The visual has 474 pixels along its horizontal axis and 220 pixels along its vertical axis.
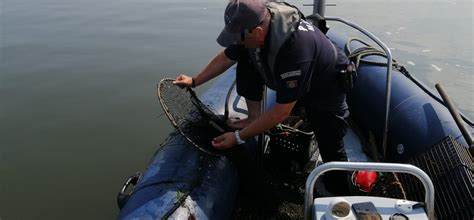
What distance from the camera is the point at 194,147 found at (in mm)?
2672

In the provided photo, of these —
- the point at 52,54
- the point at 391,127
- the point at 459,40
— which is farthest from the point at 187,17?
the point at 391,127

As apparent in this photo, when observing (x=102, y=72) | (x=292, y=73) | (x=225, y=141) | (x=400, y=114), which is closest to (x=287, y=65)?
(x=292, y=73)

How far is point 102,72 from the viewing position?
270 inches

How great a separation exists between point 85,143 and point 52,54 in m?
3.05

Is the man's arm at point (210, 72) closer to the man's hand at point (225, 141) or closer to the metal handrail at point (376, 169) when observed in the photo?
the man's hand at point (225, 141)

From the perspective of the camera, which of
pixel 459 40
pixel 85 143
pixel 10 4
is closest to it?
pixel 85 143

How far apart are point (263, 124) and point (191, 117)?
0.54 metres

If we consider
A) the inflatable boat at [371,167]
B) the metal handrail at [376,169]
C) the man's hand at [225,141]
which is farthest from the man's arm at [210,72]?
the metal handrail at [376,169]

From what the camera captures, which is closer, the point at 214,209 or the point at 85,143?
the point at 214,209

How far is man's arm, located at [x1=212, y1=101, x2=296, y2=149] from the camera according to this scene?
236cm

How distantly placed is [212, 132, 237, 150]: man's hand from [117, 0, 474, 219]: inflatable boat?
111 millimetres

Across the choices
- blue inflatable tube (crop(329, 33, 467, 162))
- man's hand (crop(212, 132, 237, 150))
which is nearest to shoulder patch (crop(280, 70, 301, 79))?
man's hand (crop(212, 132, 237, 150))

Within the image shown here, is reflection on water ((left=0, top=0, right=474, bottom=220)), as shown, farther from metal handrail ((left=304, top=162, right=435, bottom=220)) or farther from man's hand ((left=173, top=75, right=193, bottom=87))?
metal handrail ((left=304, top=162, right=435, bottom=220))

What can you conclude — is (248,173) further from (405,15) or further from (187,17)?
(405,15)
